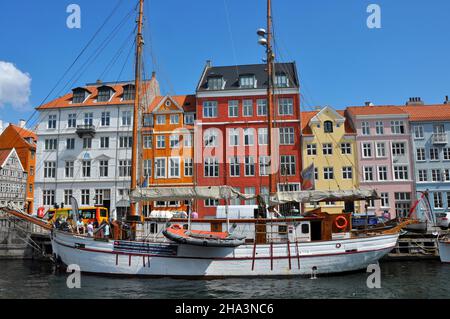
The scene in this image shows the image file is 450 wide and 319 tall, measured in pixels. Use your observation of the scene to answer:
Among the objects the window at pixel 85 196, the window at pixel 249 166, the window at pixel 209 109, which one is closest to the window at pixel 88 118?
the window at pixel 85 196

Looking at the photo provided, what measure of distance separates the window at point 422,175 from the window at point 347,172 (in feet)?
27.3

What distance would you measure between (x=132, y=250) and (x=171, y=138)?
24.6m

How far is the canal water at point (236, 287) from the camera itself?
17.5 m

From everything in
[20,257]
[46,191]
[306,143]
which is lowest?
[20,257]

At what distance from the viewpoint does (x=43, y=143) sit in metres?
47.3

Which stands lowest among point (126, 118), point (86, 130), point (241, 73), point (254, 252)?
point (254, 252)

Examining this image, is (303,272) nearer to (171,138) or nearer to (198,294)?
(198,294)

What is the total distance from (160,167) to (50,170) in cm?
1402

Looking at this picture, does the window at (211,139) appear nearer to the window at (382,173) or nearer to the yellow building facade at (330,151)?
the yellow building facade at (330,151)

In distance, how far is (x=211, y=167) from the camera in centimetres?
4384

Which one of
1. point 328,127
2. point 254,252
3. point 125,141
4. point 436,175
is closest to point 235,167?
point 328,127

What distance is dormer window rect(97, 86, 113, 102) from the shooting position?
47406 millimetres

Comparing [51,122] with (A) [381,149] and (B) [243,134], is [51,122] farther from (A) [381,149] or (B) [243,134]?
(A) [381,149]
